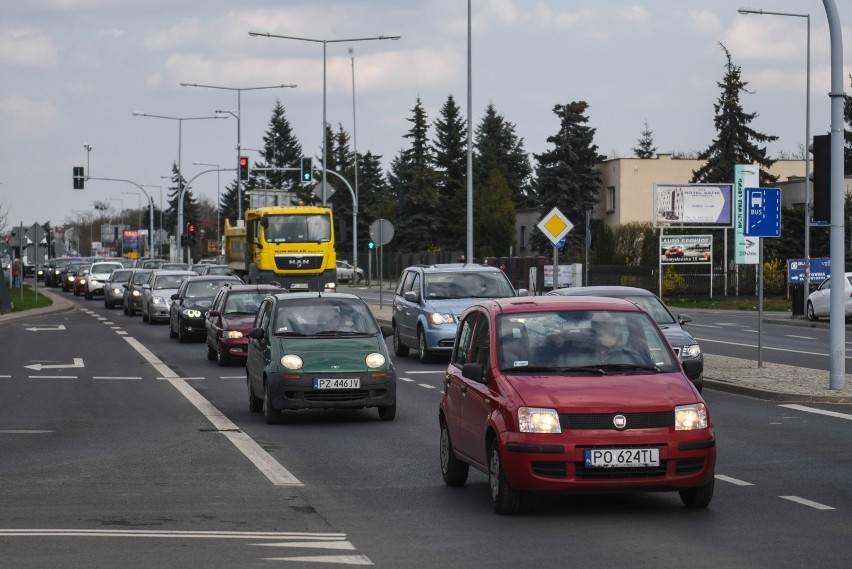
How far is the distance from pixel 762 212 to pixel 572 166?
71235 millimetres

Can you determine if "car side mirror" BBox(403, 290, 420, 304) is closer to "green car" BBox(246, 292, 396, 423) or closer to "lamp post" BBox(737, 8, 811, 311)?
"green car" BBox(246, 292, 396, 423)

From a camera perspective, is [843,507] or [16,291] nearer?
[843,507]

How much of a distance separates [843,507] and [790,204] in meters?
76.6

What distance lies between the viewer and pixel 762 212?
73.7 ft

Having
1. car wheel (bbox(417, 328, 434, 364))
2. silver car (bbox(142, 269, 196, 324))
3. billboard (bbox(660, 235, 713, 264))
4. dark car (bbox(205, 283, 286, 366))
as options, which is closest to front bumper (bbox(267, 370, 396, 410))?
dark car (bbox(205, 283, 286, 366))

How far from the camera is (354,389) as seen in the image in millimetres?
16891

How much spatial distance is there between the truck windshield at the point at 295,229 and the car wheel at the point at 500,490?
124 ft

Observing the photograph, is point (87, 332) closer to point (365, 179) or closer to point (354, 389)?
point (354, 389)

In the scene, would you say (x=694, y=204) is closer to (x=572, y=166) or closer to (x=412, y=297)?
(x=572, y=166)

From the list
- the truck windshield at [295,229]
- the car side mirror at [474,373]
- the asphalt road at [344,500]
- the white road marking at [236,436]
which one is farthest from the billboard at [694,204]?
the car side mirror at [474,373]

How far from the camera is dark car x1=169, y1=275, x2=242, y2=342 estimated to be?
1330 inches

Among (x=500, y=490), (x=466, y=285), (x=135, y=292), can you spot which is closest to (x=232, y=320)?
(x=466, y=285)

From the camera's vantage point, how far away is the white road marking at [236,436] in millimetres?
12348

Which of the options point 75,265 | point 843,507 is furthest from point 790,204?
point 843,507
